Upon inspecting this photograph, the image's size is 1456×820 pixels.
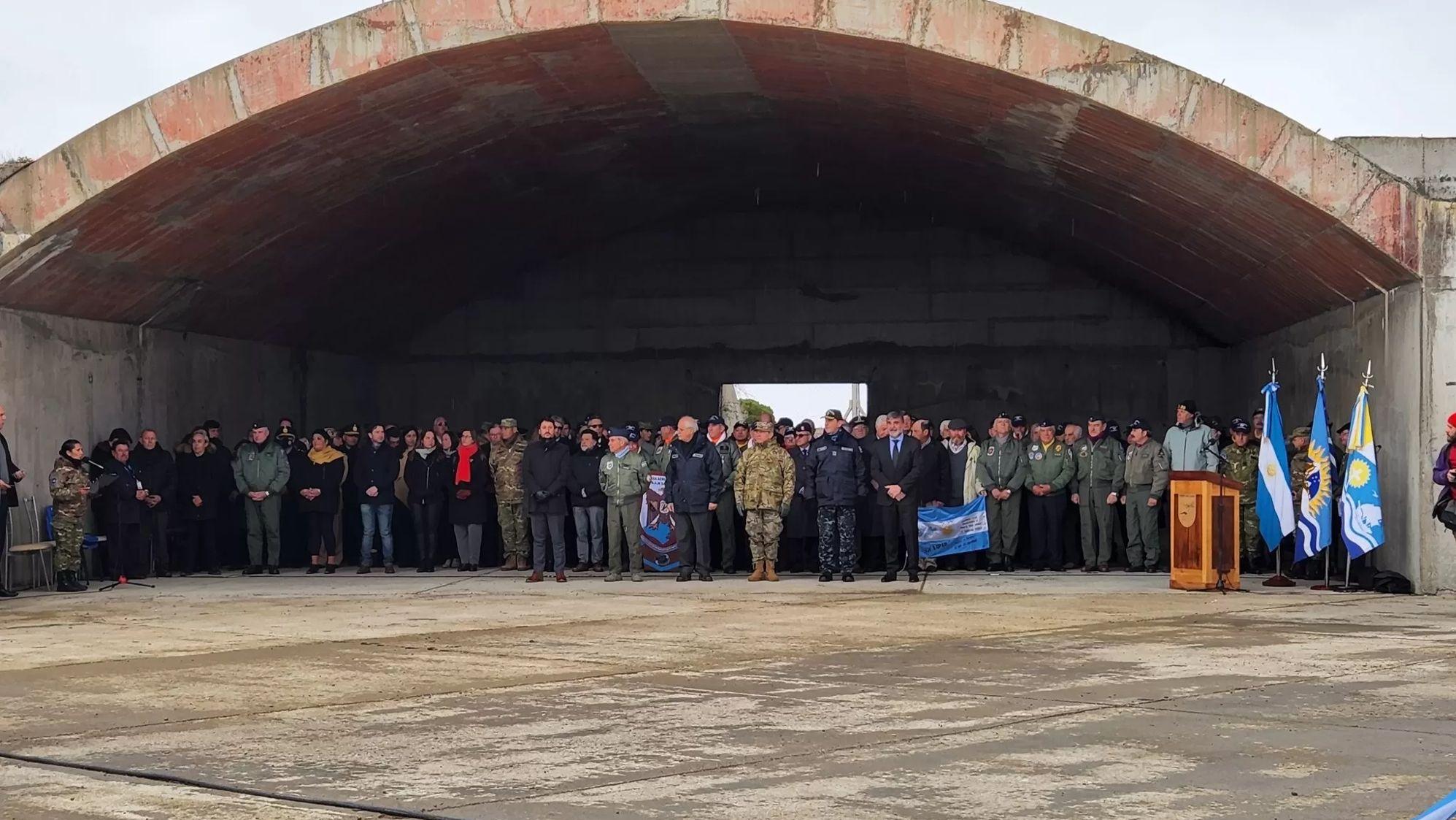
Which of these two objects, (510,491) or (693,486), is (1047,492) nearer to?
(693,486)

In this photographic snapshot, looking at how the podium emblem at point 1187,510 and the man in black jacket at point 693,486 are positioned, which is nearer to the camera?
the podium emblem at point 1187,510

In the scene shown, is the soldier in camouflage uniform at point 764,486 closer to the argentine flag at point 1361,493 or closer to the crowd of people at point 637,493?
the crowd of people at point 637,493

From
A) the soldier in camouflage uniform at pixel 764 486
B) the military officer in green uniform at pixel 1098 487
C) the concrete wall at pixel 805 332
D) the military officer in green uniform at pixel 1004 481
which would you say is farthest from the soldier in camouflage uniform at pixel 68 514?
the military officer in green uniform at pixel 1098 487

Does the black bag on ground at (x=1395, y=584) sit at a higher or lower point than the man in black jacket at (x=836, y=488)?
lower

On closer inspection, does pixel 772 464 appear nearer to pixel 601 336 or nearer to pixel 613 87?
pixel 613 87

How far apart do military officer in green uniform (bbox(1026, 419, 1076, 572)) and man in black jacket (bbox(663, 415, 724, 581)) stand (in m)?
3.33

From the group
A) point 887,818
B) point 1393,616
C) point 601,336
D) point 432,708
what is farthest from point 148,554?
point 887,818

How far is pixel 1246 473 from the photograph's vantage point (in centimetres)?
1568

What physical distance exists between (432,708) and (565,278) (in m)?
16.6

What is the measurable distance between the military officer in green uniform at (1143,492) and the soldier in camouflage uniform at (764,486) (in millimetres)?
3437

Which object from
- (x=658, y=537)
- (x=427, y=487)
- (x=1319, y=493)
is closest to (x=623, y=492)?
(x=658, y=537)

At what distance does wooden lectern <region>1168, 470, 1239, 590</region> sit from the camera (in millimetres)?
13586

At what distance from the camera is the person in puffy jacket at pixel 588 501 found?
16.4 meters

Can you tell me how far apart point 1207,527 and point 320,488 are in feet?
29.6
